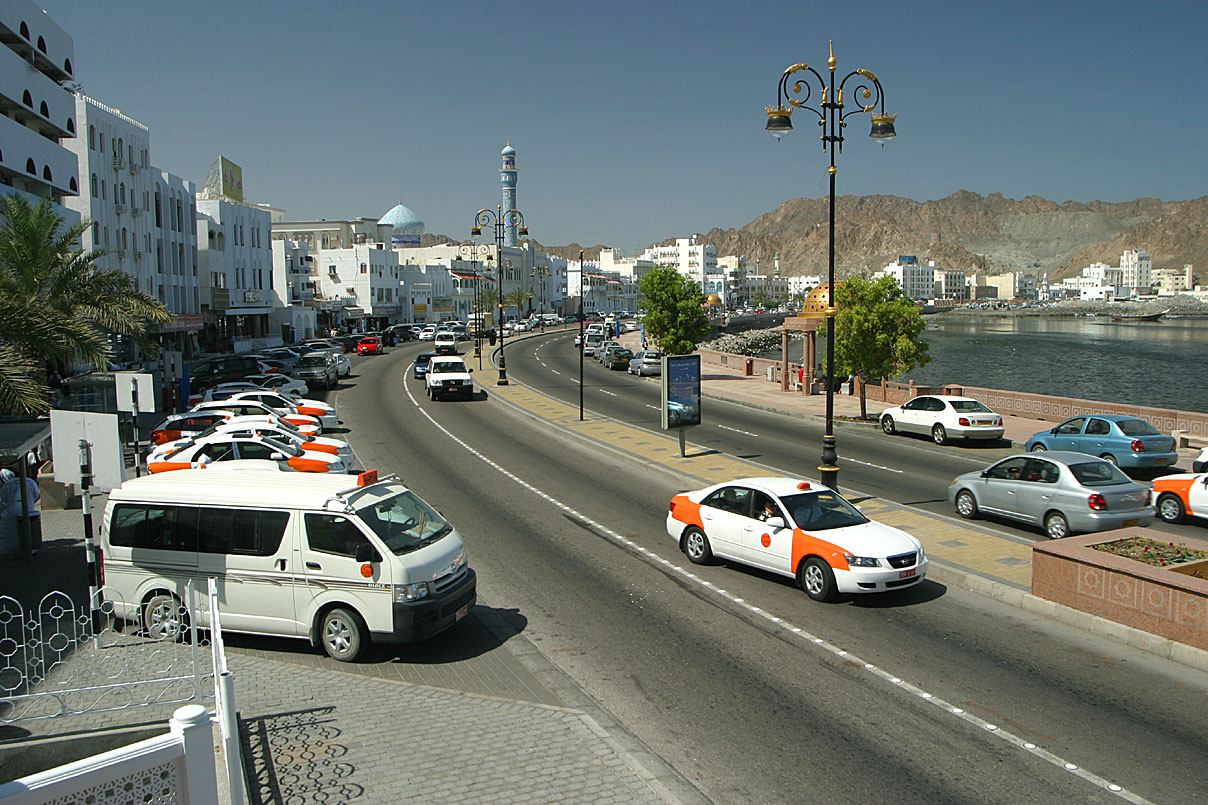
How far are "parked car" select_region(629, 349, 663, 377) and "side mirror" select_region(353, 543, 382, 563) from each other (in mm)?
41173

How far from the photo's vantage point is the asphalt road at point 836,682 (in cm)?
718

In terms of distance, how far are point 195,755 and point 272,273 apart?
84619 millimetres

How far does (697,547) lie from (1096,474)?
6.98 metres

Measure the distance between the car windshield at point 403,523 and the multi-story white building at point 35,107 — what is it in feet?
93.6

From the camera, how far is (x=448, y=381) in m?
37.8

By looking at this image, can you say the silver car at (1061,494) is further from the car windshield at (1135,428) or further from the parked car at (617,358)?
the parked car at (617,358)

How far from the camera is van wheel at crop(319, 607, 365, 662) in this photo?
31.3 ft

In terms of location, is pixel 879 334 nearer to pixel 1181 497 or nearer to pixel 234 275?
pixel 1181 497

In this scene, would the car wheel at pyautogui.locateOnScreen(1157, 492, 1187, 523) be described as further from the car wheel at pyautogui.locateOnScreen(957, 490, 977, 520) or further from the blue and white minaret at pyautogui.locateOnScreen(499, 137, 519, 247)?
the blue and white minaret at pyautogui.locateOnScreen(499, 137, 519, 247)

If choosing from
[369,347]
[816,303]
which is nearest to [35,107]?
[369,347]

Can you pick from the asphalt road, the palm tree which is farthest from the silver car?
the palm tree

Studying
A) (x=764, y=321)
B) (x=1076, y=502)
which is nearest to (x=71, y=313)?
(x=1076, y=502)

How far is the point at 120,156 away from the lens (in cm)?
5000

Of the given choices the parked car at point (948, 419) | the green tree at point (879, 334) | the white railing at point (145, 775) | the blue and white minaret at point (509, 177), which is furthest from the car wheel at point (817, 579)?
the blue and white minaret at point (509, 177)
